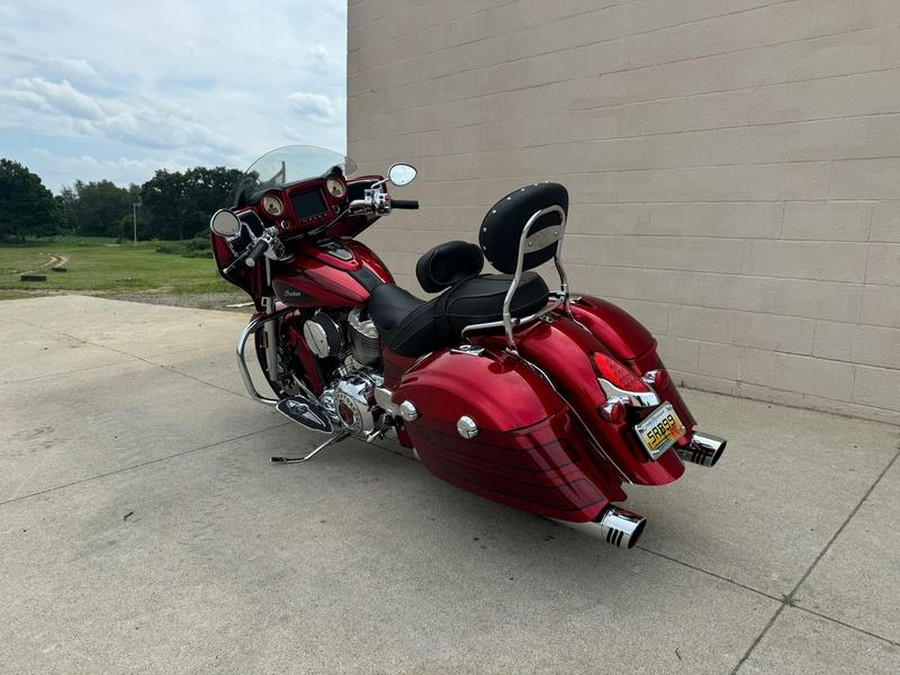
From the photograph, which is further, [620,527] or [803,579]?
[803,579]

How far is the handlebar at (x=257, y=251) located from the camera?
3145 millimetres

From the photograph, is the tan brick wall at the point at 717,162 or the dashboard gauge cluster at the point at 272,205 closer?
the dashboard gauge cluster at the point at 272,205

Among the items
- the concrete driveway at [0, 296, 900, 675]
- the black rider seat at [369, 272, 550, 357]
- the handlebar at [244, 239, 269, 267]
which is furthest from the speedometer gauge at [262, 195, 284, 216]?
the concrete driveway at [0, 296, 900, 675]

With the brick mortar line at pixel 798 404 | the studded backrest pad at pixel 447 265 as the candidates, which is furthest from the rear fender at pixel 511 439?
the brick mortar line at pixel 798 404

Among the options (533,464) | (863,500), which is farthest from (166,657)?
(863,500)

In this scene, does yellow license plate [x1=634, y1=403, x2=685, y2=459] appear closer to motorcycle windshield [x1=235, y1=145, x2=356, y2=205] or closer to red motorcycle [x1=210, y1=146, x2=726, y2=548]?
red motorcycle [x1=210, y1=146, x2=726, y2=548]

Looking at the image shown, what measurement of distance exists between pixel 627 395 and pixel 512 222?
28.2 inches

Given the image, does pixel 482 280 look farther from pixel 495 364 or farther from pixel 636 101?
pixel 636 101

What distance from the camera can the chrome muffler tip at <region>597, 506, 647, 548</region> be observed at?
1.98 m

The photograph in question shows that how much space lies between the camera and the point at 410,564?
2410mm

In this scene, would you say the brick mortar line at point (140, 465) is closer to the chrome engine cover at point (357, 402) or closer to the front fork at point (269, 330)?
the front fork at point (269, 330)

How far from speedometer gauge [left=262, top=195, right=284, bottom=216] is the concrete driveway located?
4.37 feet

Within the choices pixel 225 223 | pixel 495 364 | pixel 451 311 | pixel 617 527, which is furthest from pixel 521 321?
pixel 225 223

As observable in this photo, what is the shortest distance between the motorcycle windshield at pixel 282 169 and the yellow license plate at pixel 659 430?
7.57 feet
